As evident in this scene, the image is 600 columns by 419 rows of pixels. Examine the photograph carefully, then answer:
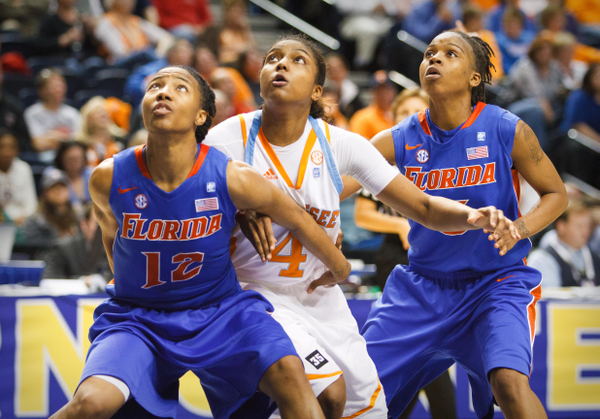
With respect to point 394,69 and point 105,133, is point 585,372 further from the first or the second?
point 394,69

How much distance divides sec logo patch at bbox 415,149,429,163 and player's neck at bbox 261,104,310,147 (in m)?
A: 0.64

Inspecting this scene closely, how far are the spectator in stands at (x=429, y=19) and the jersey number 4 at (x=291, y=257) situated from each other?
23.5 feet

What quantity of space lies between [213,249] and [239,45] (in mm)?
6892

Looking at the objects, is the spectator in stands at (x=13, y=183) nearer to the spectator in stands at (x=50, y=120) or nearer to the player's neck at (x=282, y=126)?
the spectator in stands at (x=50, y=120)

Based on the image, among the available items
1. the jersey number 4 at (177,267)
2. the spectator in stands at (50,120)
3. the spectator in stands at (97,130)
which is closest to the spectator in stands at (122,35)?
the spectator in stands at (50,120)

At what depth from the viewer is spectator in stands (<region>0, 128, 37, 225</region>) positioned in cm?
673

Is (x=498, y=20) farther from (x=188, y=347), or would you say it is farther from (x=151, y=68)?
(x=188, y=347)

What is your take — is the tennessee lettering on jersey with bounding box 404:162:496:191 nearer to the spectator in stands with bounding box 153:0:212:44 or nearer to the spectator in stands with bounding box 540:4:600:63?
the spectator in stands with bounding box 153:0:212:44

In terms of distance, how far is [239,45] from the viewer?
9211mm

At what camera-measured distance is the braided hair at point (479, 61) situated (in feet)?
11.1

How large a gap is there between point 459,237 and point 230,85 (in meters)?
4.53

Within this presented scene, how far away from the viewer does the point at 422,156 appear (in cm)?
335

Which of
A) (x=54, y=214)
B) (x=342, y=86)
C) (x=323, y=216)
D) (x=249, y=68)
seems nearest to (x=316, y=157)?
(x=323, y=216)

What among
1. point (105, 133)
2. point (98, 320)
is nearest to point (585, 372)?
point (98, 320)
